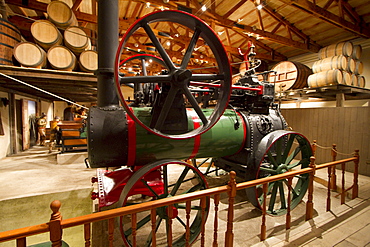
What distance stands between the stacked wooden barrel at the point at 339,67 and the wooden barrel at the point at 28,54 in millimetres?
7574

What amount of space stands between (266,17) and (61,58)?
7.54m

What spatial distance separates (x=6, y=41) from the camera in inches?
161

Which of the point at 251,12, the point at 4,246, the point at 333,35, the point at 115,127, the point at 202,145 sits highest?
the point at 251,12

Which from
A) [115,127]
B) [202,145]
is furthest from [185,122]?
[115,127]

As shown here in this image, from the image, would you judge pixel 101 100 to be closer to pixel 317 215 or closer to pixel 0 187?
pixel 0 187

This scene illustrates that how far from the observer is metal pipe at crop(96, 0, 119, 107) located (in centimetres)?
218

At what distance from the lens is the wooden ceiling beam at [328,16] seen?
509cm

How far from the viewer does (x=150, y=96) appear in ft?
8.21

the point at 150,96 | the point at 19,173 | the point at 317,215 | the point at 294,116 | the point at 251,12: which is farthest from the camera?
the point at 251,12

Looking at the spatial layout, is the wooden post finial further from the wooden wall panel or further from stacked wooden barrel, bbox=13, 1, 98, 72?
the wooden wall panel

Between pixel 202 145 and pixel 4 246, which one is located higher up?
pixel 202 145

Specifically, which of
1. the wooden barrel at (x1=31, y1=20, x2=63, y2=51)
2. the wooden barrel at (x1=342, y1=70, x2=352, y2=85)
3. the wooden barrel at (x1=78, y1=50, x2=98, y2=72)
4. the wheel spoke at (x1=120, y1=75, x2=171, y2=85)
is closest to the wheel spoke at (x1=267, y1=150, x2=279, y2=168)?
the wheel spoke at (x1=120, y1=75, x2=171, y2=85)

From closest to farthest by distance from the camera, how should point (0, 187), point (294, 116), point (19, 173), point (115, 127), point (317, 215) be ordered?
point (115, 127), point (317, 215), point (0, 187), point (19, 173), point (294, 116)

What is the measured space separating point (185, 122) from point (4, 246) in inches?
119
